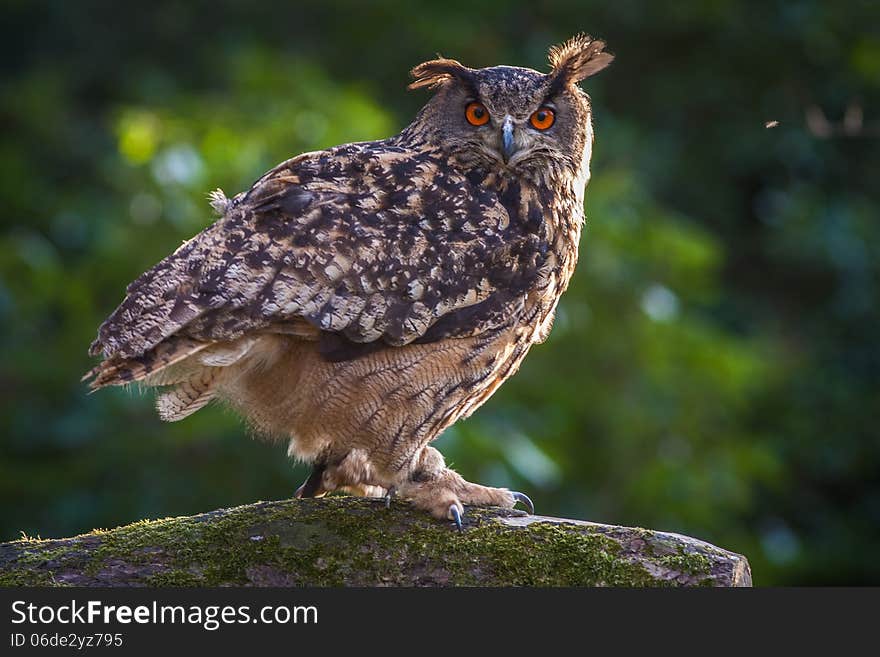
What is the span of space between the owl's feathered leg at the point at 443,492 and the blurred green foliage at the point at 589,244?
1.95 meters

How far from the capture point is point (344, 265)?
11.0 feet

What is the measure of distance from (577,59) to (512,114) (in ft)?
1.10

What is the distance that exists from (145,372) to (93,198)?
6288 mm

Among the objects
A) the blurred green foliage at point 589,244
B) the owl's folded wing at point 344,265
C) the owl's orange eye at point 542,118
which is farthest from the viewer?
the blurred green foliage at point 589,244

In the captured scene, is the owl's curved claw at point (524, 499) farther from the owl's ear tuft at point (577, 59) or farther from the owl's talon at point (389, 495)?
the owl's ear tuft at point (577, 59)

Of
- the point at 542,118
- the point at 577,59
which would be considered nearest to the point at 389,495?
the point at 542,118

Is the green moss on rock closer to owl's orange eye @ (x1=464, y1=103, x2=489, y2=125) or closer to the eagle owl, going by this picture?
the eagle owl

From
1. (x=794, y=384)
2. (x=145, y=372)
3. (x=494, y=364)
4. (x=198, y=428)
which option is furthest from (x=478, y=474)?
(x=794, y=384)

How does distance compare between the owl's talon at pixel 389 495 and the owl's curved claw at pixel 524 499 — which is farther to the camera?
the owl's curved claw at pixel 524 499

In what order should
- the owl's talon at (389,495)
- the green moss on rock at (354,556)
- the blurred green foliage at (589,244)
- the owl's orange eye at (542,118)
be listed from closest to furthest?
the green moss on rock at (354,556)
the owl's talon at (389,495)
the owl's orange eye at (542,118)
the blurred green foliage at (589,244)

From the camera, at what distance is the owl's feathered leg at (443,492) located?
332 cm

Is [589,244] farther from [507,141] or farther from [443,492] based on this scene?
[443,492]

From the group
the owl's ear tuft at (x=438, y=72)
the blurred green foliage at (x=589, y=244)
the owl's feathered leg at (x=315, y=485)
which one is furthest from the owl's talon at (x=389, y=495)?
the blurred green foliage at (x=589, y=244)

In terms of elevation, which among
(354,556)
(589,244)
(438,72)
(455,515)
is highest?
(589,244)
